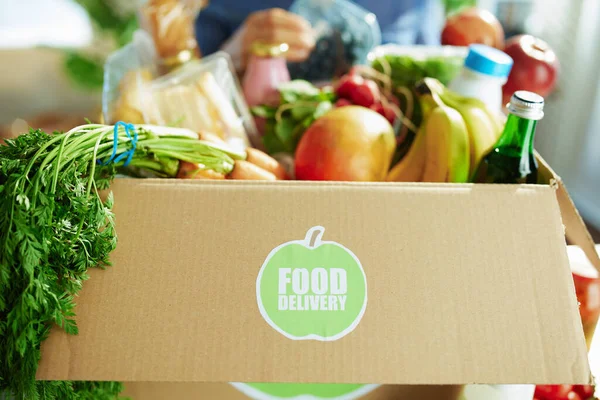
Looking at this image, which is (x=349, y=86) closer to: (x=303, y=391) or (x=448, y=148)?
(x=448, y=148)

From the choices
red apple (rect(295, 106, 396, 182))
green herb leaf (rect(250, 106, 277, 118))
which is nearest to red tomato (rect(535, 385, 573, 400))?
red apple (rect(295, 106, 396, 182))

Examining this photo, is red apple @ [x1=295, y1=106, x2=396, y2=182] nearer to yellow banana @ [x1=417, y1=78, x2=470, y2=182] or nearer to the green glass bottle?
yellow banana @ [x1=417, y1=78, x2=470, y2=182]

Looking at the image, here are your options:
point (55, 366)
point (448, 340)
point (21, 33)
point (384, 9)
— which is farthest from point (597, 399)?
point (21, 33)

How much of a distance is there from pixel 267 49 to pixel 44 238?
851 mm

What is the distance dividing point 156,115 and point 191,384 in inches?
22.8

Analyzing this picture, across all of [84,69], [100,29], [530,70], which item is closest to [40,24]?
[84,69]

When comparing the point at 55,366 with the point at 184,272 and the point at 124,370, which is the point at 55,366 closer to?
the point at 124,370

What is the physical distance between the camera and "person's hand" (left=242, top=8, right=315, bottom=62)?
1.31 metres

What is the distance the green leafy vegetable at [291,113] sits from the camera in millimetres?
1145

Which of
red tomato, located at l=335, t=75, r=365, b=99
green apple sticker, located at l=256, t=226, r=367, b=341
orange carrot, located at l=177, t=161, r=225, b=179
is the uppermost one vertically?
red tomato, located at l=335, t=75, r=365, b=99

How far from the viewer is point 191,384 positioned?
0.73 m

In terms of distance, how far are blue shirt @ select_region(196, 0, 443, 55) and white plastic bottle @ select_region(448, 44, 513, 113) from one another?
846mm

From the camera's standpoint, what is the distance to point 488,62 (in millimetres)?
922

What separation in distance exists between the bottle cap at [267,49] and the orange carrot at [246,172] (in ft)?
1.55
